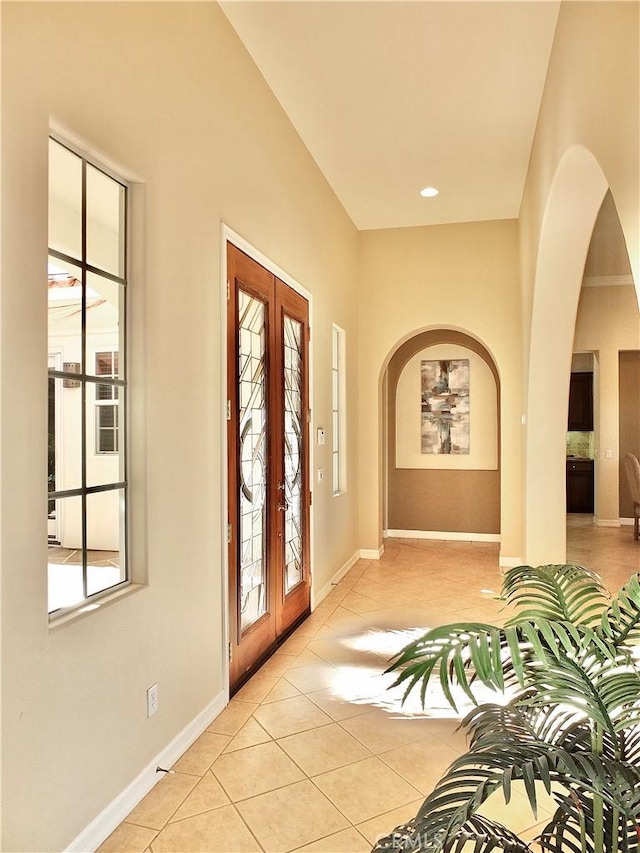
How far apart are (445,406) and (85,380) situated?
599cm

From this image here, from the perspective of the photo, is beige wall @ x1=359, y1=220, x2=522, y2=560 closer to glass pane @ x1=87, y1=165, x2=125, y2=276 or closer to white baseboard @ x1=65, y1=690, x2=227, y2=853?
white baseboard @ x1=65, y1=690, x2=227, y2=853

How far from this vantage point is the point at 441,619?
4.39 m

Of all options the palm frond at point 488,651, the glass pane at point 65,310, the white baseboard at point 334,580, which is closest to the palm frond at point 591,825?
the palm frond at point 488,651

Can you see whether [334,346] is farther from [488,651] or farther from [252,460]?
[488,651]

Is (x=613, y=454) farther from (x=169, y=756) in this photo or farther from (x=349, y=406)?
(x=169, y=756)

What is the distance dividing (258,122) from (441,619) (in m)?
3.52

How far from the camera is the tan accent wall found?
885 cm

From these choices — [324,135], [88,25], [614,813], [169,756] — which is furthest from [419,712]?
[324,135]

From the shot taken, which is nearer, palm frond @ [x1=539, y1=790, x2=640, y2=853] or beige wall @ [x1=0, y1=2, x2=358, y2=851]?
palm frond @ [x1=539, y1=790, x2=640, y2=853]

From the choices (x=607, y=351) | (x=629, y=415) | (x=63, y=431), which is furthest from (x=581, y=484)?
(x=63, y=431)

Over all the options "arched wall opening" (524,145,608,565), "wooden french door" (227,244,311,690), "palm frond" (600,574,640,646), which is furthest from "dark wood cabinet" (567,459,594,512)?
"palm frond" (600,574,640,646)

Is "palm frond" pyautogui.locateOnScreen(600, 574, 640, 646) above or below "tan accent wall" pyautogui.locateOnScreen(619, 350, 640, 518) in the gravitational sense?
below

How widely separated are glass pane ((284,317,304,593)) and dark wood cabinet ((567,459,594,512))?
7.05 m

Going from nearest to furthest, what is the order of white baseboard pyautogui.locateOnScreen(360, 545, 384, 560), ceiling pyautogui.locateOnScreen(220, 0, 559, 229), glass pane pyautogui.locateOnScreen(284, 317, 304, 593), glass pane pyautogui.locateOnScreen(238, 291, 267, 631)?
ceiling pyautogui.locateOnScreen(220, 0, 559, 229) < glass pane pyautogui.locateOnScreen(238, 291, 267, 631) < glass pane pyautogui.locateOnScreen(284, 317, 304, 593) < white baseboard pyautogui.locateOnScreen(360, 545, 384, 560)
